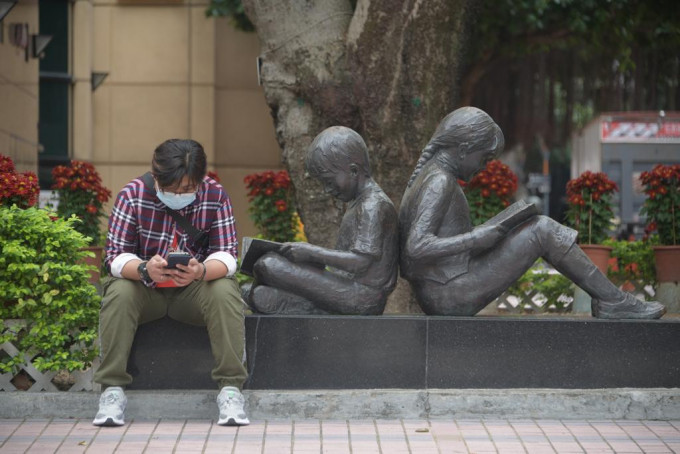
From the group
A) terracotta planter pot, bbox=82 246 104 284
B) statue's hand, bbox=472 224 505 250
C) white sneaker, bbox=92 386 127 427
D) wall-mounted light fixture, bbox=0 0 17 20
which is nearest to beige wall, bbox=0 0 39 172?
wall-mounted light fixture, bbox=0 0 17 20

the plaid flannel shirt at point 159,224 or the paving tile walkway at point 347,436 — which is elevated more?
the plaid flannel shirt at point 159,224

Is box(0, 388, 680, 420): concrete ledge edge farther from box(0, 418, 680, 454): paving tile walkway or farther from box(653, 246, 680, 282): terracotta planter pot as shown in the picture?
box(653, 246, 680, 282): terracotta planter pot

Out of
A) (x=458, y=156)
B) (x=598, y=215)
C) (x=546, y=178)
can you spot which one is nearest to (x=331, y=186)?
(x=458, y=156)

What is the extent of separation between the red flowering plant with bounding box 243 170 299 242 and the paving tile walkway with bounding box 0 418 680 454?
505 centimetres

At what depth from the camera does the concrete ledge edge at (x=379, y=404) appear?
6.05 meters

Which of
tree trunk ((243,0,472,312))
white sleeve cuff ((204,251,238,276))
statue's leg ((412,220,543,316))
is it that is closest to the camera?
white sleeve cuff ((204,251,238,276))

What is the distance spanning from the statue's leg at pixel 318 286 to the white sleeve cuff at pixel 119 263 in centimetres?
80

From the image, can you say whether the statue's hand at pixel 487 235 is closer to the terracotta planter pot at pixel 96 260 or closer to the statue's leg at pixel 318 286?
the statue's leg at pixel 318 286

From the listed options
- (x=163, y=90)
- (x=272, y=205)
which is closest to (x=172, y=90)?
(x=163, y=90)

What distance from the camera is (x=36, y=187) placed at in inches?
305

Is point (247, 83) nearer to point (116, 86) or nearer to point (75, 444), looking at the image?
point (116, 86)

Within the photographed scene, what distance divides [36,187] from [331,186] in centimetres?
249

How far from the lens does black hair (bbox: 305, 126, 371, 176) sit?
20.6ft

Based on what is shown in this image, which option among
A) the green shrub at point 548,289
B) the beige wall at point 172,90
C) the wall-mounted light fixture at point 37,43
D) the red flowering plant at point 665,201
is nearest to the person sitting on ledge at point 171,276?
the green shrub at point 548,289
